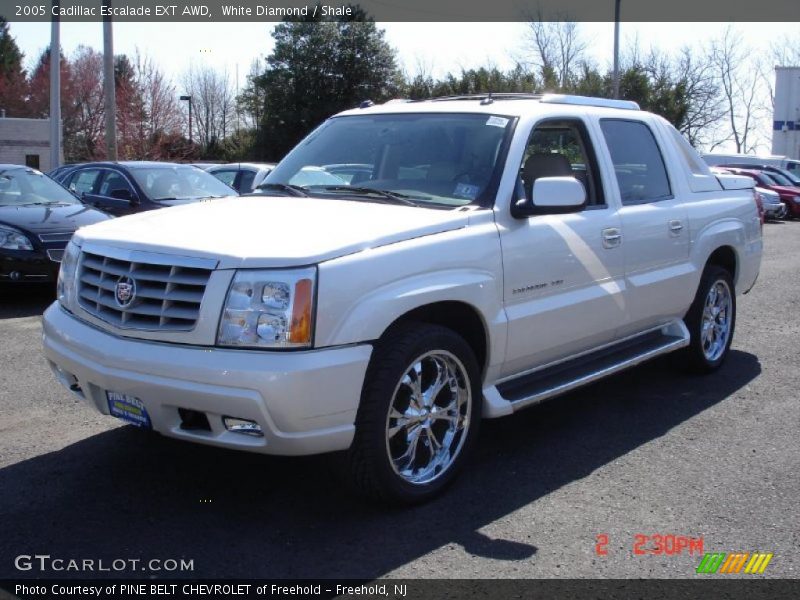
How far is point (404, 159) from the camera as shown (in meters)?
5.11

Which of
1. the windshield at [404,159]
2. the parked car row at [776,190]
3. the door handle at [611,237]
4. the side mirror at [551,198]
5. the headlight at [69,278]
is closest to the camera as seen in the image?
the headlight at [69,278]

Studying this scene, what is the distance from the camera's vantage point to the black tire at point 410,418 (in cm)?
392

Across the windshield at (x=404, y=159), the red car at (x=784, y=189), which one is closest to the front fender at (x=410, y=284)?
the windshield at (x=404, y=159)

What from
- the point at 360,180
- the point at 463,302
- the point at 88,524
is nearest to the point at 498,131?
the point at 360,180

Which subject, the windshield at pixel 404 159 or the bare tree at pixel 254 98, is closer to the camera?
the windshield at pixel 404 159

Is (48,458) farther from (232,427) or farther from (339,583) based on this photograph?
(339,583)

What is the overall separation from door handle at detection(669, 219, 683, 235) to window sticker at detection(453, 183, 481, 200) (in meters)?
1.95

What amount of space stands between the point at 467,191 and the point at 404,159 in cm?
55

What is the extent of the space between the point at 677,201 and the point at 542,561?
3.37 metres

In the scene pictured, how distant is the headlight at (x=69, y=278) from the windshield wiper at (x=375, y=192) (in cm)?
137

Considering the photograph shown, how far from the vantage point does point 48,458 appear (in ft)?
15.6

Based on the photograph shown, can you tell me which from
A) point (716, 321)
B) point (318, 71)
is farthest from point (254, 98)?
point (716, 321)

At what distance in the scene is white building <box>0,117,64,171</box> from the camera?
38.6 m

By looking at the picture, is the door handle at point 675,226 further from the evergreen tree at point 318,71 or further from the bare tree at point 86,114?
the bare tree at point 86,114
